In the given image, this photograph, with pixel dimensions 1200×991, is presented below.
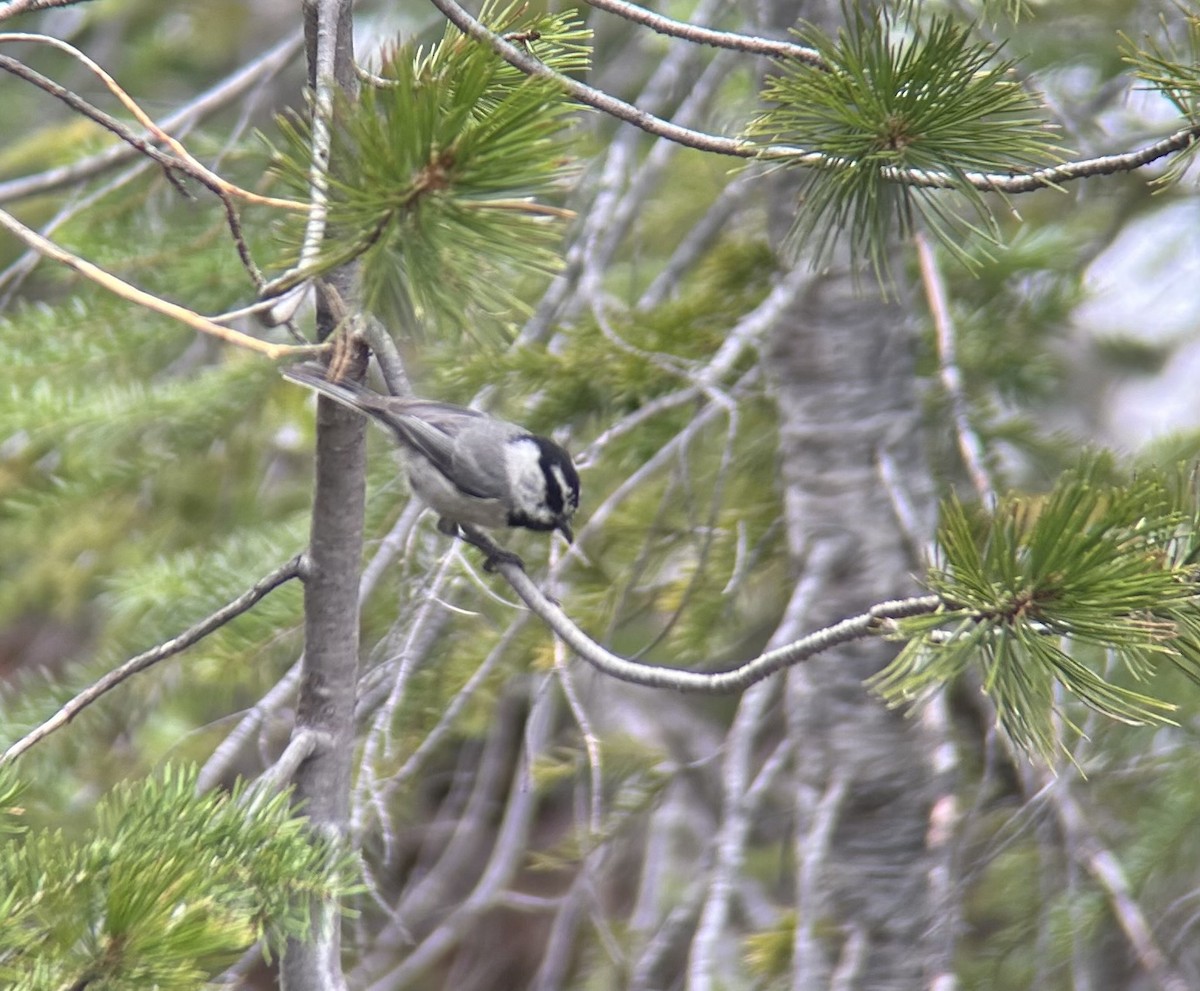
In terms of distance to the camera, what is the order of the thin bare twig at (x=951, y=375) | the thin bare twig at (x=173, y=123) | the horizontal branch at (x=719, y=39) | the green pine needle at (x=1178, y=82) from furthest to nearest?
the thin bare twig at (x=173, y=123), the thin bare twig at (x=951, y=375), the horizontal branch at (x=719, y=39), the green pine needle at (x=1178, y=82)

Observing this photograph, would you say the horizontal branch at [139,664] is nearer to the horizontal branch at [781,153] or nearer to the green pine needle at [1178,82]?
the horizontal branch at [781,153]

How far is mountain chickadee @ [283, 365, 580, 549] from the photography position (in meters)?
2.00

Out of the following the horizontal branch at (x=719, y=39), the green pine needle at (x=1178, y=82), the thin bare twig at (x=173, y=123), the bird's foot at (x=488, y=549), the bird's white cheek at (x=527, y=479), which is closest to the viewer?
the green pine needle at (x=1178, y=82)

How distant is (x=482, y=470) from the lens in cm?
226

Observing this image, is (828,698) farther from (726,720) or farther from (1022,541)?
(726,720)

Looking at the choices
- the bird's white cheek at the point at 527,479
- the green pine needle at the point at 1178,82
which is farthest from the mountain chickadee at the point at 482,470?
the green pine needle at the point at 1178,82

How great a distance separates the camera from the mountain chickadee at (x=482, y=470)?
1999 mm

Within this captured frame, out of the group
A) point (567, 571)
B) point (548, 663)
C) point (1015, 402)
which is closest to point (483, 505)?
point (567, 571)

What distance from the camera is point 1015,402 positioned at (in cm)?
235

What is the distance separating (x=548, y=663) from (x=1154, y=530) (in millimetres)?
1174

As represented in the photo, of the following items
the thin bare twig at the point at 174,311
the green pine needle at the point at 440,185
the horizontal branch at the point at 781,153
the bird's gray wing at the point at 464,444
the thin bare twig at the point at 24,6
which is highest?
the bird's gray wing at the point at 464,444

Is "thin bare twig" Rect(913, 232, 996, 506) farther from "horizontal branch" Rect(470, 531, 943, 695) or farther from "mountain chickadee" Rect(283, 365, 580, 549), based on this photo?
"horizontal branch" Rect(470, 531, 943, 695)

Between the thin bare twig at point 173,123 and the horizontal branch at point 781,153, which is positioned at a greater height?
the thin bare twig at point 173,123

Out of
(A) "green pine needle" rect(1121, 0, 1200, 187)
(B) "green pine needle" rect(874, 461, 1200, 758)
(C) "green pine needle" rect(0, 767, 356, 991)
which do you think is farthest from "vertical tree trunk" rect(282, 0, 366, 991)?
(A) "green pine needle" rect(1121, 0, 1200, 187)
